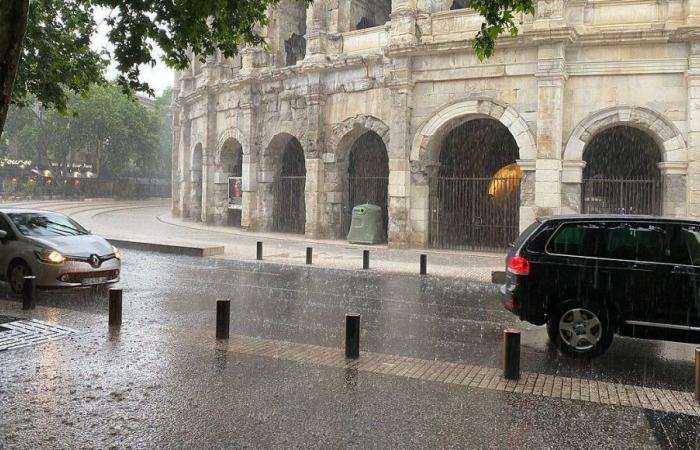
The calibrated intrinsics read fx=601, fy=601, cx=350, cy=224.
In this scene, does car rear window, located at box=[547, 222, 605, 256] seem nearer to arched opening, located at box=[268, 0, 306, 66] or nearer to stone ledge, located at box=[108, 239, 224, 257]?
stone ledge, located at box=[108, 239, 224, 257]

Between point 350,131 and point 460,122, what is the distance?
4.04m

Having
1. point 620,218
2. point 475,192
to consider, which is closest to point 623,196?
point 475,192

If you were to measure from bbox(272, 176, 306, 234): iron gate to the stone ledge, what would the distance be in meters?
7.44

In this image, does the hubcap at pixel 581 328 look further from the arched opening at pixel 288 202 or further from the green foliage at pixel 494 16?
the arched opening at pixel 288 202

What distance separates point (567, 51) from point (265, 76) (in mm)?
11532

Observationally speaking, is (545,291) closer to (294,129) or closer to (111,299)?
(111,299)

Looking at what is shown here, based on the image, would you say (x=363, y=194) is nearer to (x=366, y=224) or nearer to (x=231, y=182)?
(x=366, y=224)

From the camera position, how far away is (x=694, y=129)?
15203 millimetres

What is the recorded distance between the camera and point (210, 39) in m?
10.5

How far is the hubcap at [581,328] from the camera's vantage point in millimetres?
6586

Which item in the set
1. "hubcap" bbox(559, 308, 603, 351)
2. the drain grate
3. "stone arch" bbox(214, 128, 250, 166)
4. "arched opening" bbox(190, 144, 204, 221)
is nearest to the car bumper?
the drain grate

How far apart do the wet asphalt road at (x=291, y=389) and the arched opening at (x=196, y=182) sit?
20968 millimetres

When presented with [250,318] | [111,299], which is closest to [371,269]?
[250,318]

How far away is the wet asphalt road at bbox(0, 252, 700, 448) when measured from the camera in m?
4.33
